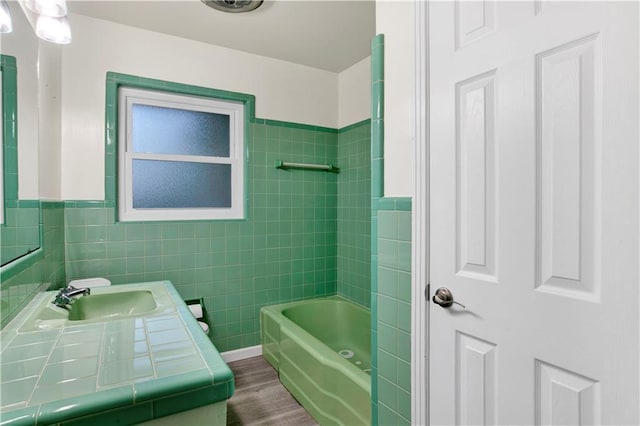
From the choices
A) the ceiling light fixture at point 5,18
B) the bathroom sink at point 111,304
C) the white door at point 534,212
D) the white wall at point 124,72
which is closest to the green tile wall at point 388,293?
the white door at point 534,212

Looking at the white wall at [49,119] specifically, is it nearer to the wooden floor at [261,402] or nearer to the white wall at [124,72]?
the white wall at [124,72]

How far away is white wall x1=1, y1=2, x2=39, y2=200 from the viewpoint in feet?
3.92

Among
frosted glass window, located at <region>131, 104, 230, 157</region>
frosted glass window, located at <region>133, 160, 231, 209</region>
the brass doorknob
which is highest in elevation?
frosted glass window, located at <region>131, 104, 230, 157</region>

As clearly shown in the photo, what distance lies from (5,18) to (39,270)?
3.40 feet

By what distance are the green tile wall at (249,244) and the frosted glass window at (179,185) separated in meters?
0.18

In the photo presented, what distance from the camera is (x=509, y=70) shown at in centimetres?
97

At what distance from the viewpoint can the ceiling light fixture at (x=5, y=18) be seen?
107cm

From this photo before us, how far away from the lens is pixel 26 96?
1.29 m

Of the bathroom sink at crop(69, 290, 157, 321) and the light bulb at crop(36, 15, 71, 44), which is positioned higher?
the light bulb at crop(36, 15, 71, 44)

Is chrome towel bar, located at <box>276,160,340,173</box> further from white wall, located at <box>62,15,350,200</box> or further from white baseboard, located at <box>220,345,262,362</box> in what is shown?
white baseboard, located at <box>220,345,262,362</box>

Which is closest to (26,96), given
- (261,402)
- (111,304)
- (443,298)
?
(111,304)

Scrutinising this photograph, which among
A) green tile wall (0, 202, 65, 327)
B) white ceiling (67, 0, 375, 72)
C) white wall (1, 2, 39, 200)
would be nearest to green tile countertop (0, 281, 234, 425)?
green tile wall (0, 202, 65, 327)

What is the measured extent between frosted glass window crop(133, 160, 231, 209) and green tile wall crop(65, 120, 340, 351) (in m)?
0.18

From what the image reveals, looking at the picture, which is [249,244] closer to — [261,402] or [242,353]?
[242,353]
